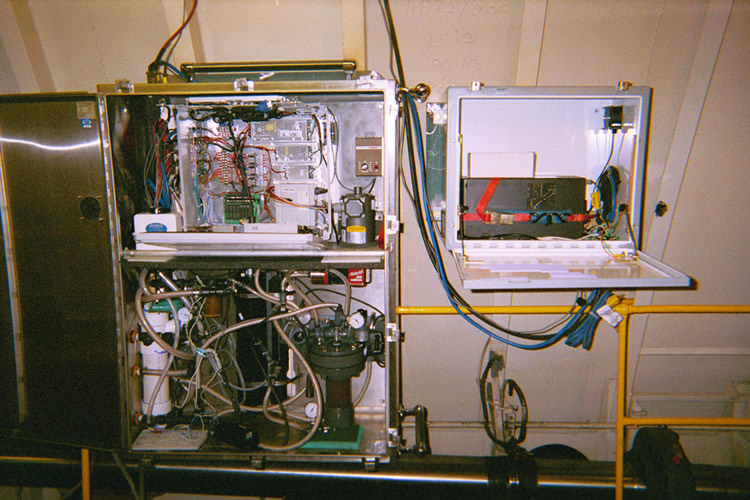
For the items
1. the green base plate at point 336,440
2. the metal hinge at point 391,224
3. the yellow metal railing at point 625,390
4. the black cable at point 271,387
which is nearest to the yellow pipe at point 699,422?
the yellow metal railing at point 625,390

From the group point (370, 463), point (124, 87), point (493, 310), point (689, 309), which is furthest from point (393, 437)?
point (124, 87)

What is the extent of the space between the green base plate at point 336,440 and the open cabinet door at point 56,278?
0.74 meters

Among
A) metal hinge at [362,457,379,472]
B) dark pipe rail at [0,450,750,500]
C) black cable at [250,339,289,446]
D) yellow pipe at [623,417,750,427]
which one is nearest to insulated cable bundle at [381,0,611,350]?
yellow pipe at [623,417,750,427]

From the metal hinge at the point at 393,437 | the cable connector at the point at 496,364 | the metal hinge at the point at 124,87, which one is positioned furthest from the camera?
the cable connector at the point at 496,364

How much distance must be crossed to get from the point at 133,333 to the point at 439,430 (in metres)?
1.60

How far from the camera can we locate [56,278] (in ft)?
4.50

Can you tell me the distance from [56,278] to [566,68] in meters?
2.21

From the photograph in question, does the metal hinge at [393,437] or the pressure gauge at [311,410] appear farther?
the pressure gauge at [311,410]

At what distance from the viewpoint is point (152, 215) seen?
4.59 feet

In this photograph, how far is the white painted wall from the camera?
62.2 inches

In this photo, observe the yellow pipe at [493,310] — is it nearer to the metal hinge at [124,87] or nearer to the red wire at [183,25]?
the metal hinge at [124,87]

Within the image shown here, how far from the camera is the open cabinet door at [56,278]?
1.31m

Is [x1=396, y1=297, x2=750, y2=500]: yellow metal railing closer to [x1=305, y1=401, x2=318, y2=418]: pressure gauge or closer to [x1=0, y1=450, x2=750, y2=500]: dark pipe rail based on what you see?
[x1=0, y1=450, x2=750, y2=500]: dark pipe rail

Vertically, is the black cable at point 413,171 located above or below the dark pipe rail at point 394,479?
above
